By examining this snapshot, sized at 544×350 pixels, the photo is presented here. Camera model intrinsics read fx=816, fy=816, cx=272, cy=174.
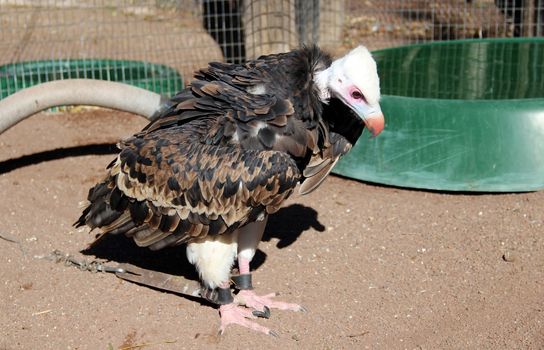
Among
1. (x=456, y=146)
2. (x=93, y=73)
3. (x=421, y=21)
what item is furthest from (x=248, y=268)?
(x=421, y=21)

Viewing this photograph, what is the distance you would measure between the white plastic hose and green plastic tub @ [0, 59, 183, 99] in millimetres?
1985

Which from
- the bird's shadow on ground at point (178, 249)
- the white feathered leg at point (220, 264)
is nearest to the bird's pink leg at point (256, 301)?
the white feathered leg at point (220, 264)

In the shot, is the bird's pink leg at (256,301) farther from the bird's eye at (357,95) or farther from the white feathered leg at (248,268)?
the bird's eye at (357,95)

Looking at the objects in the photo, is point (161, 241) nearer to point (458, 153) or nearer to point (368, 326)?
point (368, 326)

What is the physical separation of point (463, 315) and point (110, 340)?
2096 millimetres

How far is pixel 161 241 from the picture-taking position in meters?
4.96

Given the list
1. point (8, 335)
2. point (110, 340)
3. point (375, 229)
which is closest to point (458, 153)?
point (375, 229)

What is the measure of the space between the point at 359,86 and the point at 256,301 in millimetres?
1504

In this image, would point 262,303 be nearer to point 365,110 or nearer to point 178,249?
point 178,249

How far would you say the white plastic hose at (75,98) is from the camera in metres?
6.65

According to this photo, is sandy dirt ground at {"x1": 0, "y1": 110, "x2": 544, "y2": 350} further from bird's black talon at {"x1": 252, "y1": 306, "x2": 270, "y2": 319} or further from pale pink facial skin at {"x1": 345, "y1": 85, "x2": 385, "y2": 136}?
pale pink facial skin at {"x1": 345, "y1": 85, "x2": 385, "y2": 136}

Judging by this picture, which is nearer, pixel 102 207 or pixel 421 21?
pixel 102 207

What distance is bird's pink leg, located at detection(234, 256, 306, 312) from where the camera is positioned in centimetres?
505

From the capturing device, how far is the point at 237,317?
4922mm
